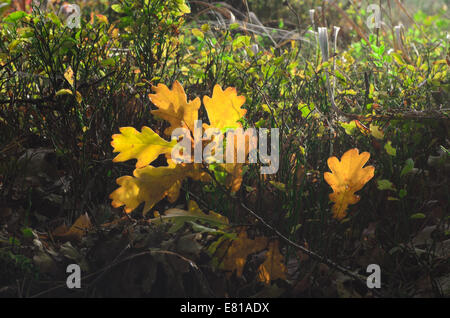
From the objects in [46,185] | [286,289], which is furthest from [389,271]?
[46,185]

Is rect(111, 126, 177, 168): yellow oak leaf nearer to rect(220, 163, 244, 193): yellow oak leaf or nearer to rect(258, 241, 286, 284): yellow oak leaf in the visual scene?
rect(220, 163, 244, 193): yellow oak leaf

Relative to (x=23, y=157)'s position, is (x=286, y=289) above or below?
below

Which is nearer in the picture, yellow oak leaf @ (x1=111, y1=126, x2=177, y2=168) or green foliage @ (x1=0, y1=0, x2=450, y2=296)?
yellow oak leaf @ (x1=111, y1=126, x2=177, y2=168)

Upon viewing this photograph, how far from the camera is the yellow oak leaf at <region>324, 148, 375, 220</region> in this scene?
0.99 metres

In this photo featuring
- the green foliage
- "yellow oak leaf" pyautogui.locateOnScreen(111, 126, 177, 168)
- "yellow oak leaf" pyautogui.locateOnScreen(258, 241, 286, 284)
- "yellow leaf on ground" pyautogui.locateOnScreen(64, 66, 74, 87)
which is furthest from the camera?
"yellow leaf on ground" pyautogui.locateOnScreen(64, 66, 74, 87)

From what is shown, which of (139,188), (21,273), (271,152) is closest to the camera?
(139,188)

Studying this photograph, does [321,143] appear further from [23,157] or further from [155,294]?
[23,157]

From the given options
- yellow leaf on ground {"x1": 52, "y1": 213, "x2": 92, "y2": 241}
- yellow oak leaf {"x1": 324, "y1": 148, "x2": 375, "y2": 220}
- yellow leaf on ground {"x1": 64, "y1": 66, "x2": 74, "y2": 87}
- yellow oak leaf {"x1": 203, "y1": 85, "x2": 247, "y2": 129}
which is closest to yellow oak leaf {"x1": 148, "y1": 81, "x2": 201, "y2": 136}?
yellow oak leaf {"x1": 203, "y1": 85, "x2": 247, "y2": 129}

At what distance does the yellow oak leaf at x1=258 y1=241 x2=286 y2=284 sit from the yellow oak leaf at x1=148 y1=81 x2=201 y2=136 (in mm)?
342

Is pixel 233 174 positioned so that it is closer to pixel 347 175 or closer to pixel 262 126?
pixel 347 175

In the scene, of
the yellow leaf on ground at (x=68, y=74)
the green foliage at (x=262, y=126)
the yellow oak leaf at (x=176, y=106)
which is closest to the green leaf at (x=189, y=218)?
the green foliage at (x=262, y=126)

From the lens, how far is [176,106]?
0.96 metres

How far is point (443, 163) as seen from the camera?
1.28 metres

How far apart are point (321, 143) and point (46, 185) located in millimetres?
872
